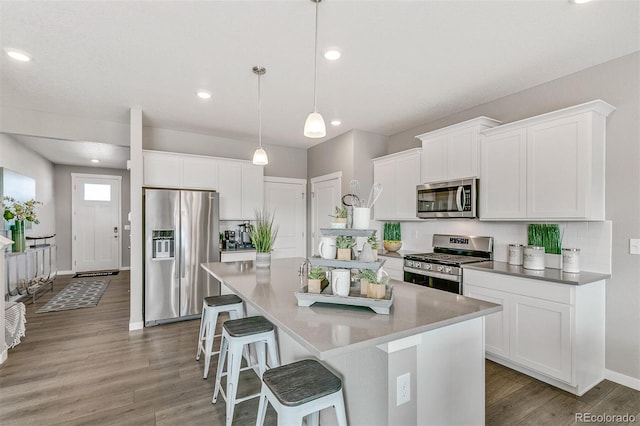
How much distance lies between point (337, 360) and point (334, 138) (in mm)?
3902

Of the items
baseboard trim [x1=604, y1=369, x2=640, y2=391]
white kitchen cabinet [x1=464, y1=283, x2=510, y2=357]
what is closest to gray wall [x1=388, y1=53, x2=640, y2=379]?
baseboard trim [x1=604, y1=369, x2=640, y2=391]

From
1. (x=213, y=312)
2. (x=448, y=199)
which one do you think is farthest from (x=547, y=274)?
(x=213, y=312)

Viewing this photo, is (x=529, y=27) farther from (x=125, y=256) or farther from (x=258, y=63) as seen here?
(x=125, y=256)

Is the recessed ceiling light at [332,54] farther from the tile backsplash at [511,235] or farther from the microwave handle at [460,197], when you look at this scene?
the tile backsplash at [511,235]

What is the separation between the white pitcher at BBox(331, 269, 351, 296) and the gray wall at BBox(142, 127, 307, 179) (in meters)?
4.07

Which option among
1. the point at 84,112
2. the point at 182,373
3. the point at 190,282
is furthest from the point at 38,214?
the point at 182,373

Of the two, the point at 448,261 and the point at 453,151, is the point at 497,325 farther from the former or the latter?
the point at 453,151

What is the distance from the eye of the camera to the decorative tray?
1.43 m

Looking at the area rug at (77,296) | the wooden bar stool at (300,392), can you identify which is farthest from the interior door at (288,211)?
the wooden bar stool at (300,392)

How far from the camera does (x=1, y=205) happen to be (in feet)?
13.7

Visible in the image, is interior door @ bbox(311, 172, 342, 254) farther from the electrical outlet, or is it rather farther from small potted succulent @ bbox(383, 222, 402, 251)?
the electrical outlet

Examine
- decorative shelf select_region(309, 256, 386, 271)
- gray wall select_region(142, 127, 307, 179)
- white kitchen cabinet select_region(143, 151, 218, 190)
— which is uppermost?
gray wall select_region(142, 127, 307, 179)

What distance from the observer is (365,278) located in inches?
59.7

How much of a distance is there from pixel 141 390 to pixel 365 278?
2.10 m
